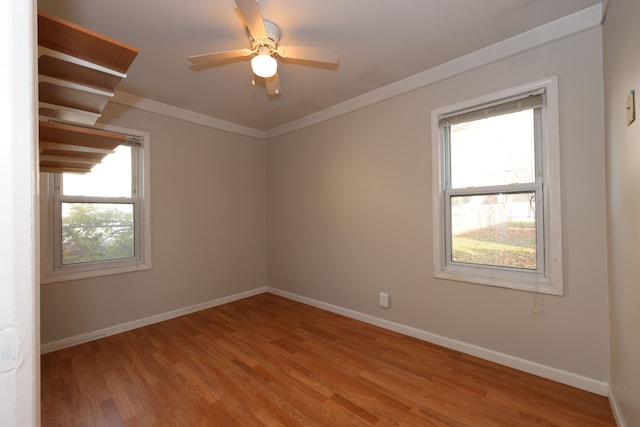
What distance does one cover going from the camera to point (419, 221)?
2.66 m

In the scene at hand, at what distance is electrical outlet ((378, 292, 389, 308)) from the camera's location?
291 centimetres

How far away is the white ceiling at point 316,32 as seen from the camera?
5.85ft

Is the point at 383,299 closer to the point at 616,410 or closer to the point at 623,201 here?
the point at 616,410

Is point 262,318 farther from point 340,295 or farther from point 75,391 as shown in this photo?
point 75,391

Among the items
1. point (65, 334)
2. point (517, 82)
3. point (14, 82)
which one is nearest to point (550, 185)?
point (517, 82)

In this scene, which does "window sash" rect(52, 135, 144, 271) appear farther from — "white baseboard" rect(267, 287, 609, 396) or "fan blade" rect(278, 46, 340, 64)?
"white baseboard" rect(267, 287, 609, 396)

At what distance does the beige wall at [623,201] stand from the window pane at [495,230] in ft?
1.49

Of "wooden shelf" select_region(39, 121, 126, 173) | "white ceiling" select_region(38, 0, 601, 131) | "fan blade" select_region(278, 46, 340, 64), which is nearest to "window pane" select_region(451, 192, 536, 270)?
"white ceiling" select_region(38, 0, 601, 131)

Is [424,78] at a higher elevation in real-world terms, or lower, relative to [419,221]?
higher

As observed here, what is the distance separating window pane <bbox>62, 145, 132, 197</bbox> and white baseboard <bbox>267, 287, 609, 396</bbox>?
9.29 feet

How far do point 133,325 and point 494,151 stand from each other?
13.1 ft

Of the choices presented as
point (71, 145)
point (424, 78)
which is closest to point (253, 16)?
point (71, 145)

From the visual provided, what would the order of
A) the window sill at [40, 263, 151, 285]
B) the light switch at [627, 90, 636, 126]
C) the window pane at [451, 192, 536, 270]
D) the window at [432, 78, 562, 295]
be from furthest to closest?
the window sill at [40, 263, 151, 285] < the window pane at [451, 192, 536, 270] < the window at [432, 78, 562, 295] < the light switch at [627, 90, 636, 126]

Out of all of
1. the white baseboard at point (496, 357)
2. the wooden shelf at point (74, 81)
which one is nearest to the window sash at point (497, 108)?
the white baseboard at point (496, 357)
